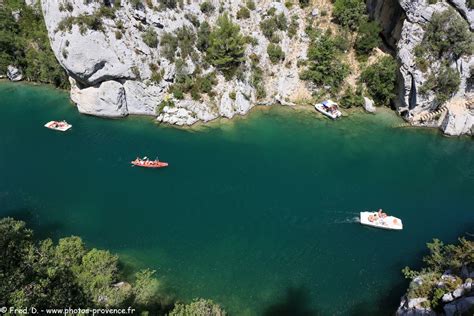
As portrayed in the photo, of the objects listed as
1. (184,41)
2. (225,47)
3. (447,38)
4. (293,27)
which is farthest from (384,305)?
(293,27)

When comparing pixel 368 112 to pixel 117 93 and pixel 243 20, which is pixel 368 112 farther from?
pixel 117 93

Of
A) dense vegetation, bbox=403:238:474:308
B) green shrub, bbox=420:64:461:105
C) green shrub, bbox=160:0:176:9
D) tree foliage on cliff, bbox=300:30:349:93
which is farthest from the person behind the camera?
tree foliage on cliff, bbox=300:30:349:93

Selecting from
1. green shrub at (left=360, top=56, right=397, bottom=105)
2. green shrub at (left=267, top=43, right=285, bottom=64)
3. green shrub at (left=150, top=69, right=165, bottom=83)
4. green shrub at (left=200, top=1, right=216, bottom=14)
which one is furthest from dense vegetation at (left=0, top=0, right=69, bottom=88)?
green shrub at (left=360, top=56, right=397, bottom=105)

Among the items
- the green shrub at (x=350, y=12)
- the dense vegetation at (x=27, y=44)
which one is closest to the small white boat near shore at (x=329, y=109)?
the green shrub at (x=350, y=12)

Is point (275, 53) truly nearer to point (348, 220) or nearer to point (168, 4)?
point (168, 4)

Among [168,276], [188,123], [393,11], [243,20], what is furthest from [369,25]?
[168,276]

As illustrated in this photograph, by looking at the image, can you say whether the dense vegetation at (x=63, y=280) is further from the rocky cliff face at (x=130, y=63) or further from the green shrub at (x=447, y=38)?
the green shrub at (x=447, y=38)

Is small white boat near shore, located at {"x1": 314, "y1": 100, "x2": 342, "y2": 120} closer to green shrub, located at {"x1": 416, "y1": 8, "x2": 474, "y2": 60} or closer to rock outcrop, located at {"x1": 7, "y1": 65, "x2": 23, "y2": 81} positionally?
green shrub, located at {"x1": 416, "y1": 8, "x2": 474, "y2": 60}
